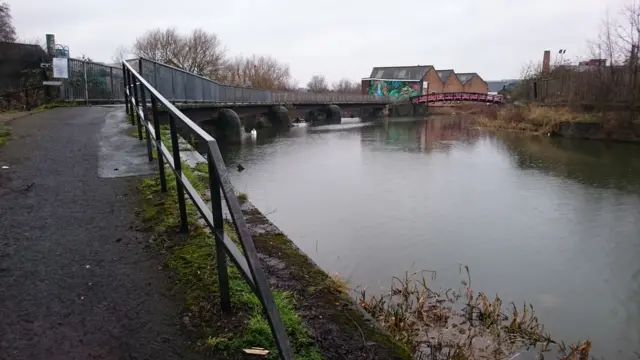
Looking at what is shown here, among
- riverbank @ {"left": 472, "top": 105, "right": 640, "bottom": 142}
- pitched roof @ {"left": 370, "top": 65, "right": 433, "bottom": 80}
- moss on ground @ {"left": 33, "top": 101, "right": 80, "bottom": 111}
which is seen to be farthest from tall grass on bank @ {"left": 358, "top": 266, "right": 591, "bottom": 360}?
pitched roof @ {"left": 370, "top": 65, "right": 433, "bottom": 80}

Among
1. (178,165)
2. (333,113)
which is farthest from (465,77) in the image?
(178,165)

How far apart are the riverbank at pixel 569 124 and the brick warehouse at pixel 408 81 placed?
46.8 metres

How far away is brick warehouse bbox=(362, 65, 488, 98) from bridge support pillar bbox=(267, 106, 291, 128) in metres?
45.1

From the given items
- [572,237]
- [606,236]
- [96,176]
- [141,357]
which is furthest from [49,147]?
[606,236]

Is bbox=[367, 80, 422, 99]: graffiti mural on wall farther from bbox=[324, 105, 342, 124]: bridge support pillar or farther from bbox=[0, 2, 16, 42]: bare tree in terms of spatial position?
bbox=[0, 2, 16, 42]: bare tree

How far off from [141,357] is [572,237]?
708 cm

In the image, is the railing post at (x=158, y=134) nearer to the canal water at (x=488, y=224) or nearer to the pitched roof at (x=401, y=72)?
the canal water at (x=488, y=224)

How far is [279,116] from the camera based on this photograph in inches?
1325

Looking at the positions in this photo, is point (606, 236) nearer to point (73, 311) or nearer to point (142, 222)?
point (142, 222)

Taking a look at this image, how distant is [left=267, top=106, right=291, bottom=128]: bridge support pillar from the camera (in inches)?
1316

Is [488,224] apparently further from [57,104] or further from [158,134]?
[57,104]

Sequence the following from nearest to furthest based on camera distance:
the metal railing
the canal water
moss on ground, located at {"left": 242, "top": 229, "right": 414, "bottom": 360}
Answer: the metal railing → moss on ground, located at {"left": 242, "top": 229, "right": 414, "bottom": 360} → the canal water

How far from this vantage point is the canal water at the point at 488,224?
5.37 m

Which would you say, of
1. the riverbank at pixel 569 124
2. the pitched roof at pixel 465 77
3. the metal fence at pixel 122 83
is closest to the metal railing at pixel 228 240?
the metal fence at pixel 122 83
